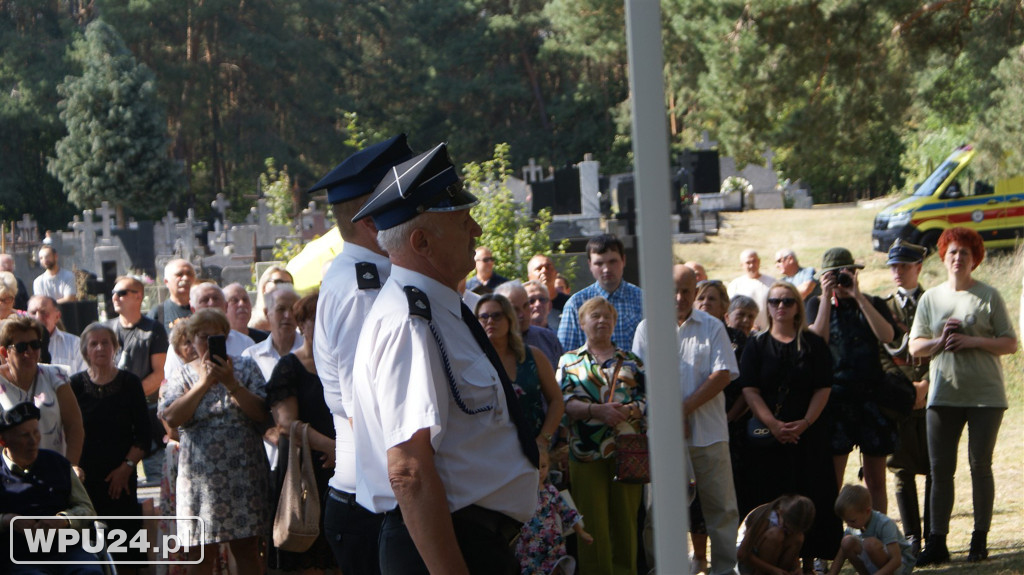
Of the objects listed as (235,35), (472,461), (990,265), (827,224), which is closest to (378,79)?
(235,35)

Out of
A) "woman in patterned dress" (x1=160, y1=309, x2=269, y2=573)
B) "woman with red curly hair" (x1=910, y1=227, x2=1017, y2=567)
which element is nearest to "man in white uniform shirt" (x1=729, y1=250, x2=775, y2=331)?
"woman with red curly hair" (x1=910, y1=227, x2=1017, y2=567)

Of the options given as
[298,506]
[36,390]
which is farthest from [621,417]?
[36,390]

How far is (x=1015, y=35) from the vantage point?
14.5 meters

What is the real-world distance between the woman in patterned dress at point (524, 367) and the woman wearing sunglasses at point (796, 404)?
120 cm

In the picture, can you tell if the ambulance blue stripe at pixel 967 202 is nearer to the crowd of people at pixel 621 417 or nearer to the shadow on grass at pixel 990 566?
the crowd of people at pixel 621 417

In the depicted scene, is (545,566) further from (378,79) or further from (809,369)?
(378,79)

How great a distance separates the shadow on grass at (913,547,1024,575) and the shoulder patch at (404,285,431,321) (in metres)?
4.11

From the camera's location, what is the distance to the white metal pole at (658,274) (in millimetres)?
1888

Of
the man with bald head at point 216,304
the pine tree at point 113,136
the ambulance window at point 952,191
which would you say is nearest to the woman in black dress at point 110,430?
the man with bald head at point 216,304

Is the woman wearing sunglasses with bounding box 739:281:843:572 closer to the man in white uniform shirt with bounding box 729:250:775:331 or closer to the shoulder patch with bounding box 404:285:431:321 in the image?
the man in white uniform shirt with bounding box 729:250:775:331

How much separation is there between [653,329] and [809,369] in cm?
401

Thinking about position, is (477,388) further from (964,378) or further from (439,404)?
(964,378)

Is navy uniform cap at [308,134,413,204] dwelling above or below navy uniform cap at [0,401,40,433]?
above

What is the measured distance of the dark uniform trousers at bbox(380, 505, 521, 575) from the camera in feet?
8.02
